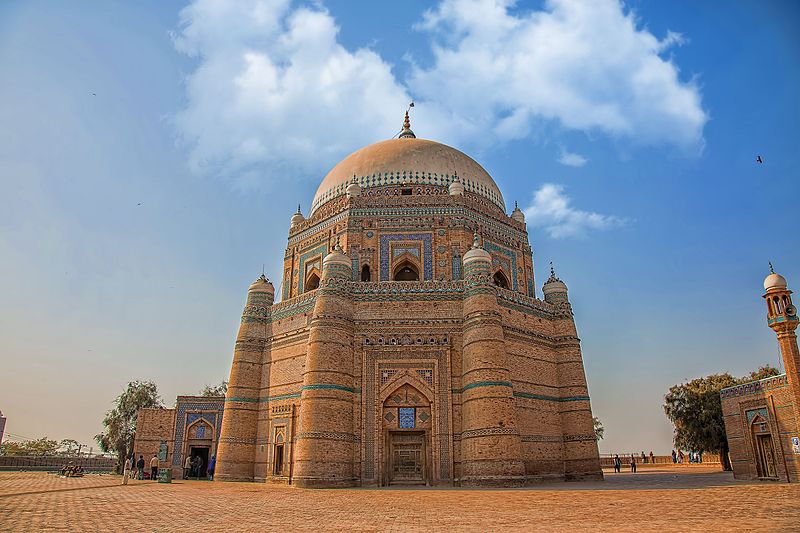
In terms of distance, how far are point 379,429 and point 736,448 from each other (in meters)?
11.4

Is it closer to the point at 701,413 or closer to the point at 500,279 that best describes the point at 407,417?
the point at 500,279

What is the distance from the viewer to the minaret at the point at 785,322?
16.5m

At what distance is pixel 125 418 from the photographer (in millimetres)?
33344

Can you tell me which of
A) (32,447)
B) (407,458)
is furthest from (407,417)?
(32,447)

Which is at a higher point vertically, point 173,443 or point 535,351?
point 535,351

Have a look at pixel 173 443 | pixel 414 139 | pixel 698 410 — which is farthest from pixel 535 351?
pixel 173 443

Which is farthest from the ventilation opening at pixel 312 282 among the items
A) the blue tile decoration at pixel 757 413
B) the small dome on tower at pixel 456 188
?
the blue tile decoration at pixel 757 413

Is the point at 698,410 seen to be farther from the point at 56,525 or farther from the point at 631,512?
the point at 56,525

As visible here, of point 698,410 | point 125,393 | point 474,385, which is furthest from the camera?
point 125,393

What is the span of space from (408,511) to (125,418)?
94.4 feet

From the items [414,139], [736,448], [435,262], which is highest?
[414,139]

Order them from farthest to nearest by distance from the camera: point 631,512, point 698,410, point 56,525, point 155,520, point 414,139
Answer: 1. point 698,410
2. point 414,139
3. point 631,512
4. point 155,520
5. point 56,525

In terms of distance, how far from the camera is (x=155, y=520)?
8367mm

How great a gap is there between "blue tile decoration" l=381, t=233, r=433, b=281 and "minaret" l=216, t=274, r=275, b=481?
460 cm
